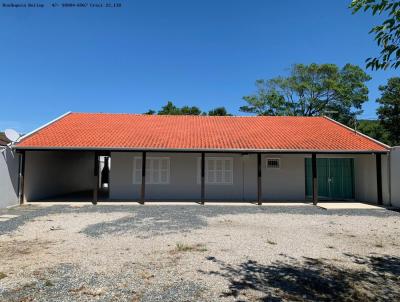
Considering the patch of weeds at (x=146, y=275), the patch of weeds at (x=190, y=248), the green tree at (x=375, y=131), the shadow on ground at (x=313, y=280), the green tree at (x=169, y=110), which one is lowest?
the shadow on ground at (x=313, y=280)

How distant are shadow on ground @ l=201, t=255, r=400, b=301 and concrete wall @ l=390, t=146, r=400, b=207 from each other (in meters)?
8.99

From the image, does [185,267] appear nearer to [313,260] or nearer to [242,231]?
[313,260]

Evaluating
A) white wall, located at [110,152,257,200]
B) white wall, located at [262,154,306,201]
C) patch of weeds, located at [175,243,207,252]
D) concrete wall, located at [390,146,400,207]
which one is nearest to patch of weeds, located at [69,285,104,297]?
patch of weeds, located at [175,243,207,252]

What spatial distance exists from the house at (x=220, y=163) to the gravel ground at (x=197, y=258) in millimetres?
4049

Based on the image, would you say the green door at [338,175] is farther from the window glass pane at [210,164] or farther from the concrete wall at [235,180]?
the window glass pane at [210,164]

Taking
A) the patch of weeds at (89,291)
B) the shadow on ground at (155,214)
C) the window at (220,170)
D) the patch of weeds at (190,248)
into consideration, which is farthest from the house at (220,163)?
the patch of weeds at (89,291)

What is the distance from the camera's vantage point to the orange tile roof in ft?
49.3

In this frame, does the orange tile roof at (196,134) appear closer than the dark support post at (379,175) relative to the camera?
Yes

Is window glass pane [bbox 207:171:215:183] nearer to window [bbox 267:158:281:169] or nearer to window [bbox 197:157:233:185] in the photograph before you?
window [bbox 197:157:233:185]

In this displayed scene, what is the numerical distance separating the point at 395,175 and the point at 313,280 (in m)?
11.2

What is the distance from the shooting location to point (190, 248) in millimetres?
7219

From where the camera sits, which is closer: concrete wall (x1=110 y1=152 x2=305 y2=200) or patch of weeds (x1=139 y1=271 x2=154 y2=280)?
patch of weeds (x1=139 y1=271 x2=154 y2=280)

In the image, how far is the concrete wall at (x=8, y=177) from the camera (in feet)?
43.0

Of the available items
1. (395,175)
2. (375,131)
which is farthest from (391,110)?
(395,175)
